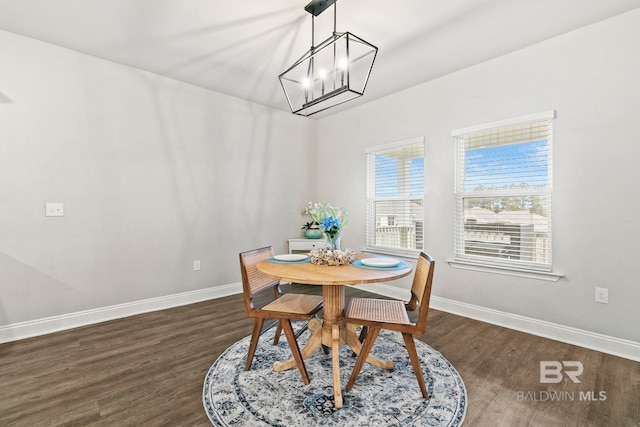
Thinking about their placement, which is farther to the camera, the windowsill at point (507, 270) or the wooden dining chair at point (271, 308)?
the windowsill at point (507, 270)

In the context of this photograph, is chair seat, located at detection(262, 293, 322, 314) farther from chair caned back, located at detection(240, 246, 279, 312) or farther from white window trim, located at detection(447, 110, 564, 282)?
white window trim, located at detection(447, 110, 564, 282)

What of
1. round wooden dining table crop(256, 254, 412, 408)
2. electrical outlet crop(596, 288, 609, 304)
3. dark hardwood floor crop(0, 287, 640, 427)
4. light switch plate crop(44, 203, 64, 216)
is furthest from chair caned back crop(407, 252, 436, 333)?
light switch plate crop(44, 203, 64, 216)

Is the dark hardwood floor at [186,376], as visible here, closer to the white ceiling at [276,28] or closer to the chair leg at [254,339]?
the chair leg at [254,339]

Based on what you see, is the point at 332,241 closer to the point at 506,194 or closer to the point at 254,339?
the point at 254,339

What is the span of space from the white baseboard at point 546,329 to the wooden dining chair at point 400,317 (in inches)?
57.6

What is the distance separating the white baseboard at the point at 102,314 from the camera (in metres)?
2.64

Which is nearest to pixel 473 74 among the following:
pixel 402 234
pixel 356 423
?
pixel 402 234

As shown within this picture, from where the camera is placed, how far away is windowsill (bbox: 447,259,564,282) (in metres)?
2.67

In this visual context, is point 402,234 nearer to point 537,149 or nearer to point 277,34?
point 537,149

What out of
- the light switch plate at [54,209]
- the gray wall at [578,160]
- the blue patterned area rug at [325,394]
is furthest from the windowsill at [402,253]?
the light switch plate at [54,209]

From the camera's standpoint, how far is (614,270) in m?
2.38

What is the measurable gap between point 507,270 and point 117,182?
13.5ft

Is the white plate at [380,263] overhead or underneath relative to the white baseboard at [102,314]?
overhead

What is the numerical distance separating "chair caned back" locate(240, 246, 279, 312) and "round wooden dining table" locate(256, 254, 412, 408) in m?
0.11
